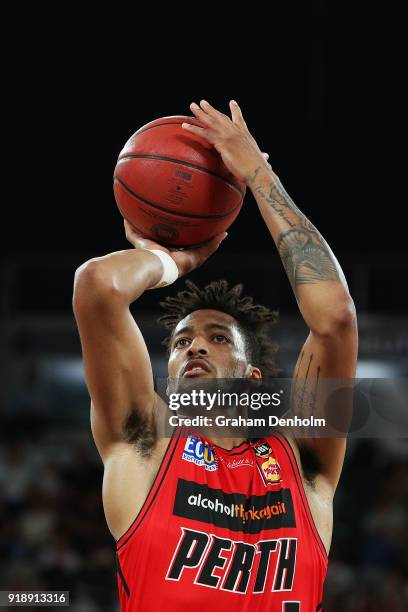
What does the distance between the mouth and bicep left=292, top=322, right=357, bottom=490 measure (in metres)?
0.31

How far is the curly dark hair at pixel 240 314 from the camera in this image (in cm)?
335

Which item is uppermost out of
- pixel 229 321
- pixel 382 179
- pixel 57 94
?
pixel 57 94

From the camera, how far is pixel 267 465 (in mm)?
Answer: 2918

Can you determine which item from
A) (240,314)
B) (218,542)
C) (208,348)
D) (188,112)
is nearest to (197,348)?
(208,348)

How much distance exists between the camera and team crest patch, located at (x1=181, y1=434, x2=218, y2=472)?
2844 millimetres

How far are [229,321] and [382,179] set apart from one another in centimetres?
770

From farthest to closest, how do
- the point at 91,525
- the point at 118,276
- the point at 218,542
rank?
the point at 91,525 < the point at 218,542 < the point at 118,276

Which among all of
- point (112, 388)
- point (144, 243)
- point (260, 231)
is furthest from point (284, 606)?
point (260, 231)

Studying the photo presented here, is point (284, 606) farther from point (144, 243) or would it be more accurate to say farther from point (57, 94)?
point (57, 94)

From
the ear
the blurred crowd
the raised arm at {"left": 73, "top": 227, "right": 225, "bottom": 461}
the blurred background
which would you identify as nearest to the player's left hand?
the raised arm at {"left": 73, "top": 227, "right": 225, "bottom": 461}

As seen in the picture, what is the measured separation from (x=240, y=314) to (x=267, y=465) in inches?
27.6

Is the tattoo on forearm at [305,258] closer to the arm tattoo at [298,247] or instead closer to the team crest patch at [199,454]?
the arm tattoo at [298,247]

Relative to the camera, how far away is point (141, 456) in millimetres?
2764

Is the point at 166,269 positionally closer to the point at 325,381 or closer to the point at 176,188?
the point at 176,188
